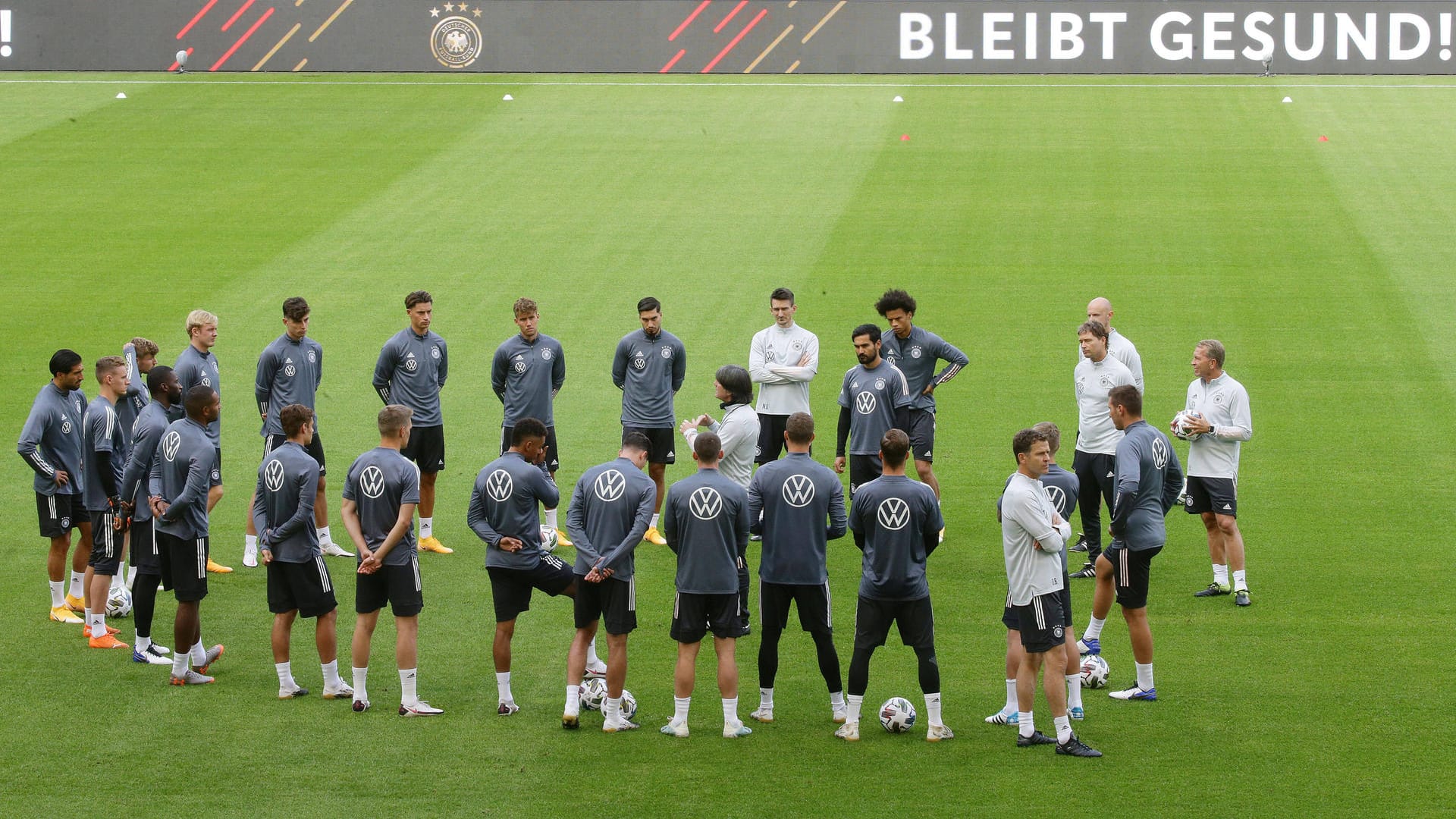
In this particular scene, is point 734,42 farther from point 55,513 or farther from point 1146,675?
point 1146,675

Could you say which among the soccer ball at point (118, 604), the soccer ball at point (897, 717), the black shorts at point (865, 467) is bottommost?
the soccer ball at point (897, 717)

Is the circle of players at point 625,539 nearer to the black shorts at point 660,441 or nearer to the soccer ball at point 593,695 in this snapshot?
the soccer ball at point 593,695

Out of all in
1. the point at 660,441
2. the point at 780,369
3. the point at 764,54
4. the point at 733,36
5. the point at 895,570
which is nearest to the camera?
the point at 895,570

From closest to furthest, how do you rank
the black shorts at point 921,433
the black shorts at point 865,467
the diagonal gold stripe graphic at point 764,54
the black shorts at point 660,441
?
the black shorts at point 865,467 → the black shorts at point 921,433 → the black shorts at point 660,441 → the diagonal gold stripe graphic at point 764,54

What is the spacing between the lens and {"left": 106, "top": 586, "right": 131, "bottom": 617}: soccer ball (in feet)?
36.6

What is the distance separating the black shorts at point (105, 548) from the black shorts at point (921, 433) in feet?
21.2

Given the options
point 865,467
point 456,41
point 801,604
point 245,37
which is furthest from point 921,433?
point 245,37

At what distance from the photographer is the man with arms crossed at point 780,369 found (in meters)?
12.4

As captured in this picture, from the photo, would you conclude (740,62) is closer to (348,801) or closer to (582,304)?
(582,304)

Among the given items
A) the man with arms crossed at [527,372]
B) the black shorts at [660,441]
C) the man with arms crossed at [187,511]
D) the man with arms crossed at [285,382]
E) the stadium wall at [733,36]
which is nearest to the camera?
the man with arms crossed at [187,511]

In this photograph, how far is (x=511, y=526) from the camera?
9.10 m

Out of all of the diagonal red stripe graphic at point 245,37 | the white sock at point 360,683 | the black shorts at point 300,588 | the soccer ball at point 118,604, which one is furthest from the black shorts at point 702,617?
the diagonal red stripe graphic at point 245,37

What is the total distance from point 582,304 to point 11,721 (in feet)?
36.7

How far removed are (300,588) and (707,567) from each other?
2.67 m
